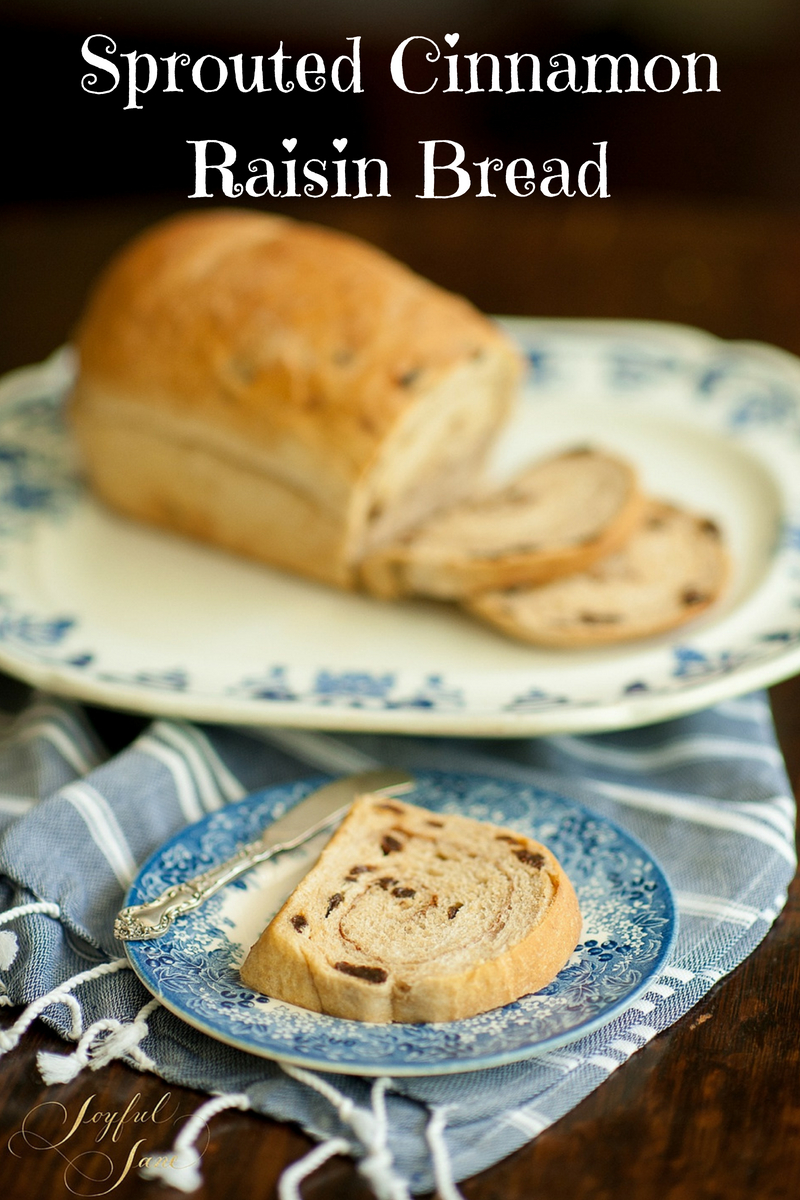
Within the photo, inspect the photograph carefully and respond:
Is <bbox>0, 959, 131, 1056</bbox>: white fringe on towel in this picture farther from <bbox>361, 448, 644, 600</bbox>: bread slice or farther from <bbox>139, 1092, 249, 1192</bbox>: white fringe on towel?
<bbox>361, 448, 644, 600</bbox>: bread slice

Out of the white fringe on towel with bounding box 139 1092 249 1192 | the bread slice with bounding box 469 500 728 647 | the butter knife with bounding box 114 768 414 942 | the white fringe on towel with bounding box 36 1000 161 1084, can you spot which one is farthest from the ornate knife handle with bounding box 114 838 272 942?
the bread slice with bounding box 469 500 728 647

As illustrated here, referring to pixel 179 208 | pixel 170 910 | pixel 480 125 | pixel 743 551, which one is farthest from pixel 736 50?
pixel 170 910

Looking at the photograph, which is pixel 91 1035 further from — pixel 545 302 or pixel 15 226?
pixel 15 226

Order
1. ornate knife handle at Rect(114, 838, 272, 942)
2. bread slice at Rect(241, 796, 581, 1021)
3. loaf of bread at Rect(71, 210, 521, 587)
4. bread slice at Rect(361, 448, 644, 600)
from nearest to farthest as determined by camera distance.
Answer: bread slice at Rect(241, 796, 581, 1021), ornate knife handle at Rect(114, 838, 272, 942), bread slice at Rect(361, 448, 644, 600), loaf of bread at Rect(71, 210, 521, 587)

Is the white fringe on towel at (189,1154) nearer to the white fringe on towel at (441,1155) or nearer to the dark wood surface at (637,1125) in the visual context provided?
the dark wood surface at (637,1125)

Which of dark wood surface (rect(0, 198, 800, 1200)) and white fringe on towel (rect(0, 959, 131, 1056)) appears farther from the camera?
white fringe on towel (rect(0, 959, 131, 1056))

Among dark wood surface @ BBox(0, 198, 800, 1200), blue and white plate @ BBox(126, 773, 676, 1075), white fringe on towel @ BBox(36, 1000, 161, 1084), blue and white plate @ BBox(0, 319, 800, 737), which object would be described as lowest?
dark wood surface @ BBox(0, 198, 800, 1200)
